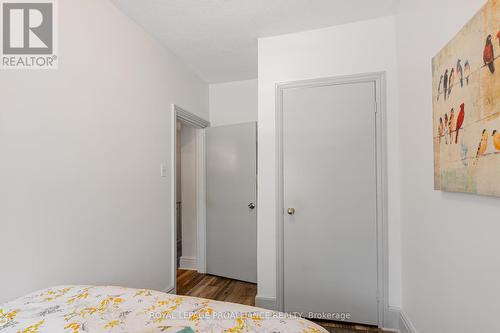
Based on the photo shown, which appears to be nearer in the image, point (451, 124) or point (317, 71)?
point (451, 124)

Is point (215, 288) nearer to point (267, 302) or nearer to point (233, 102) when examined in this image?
point (267, 302)

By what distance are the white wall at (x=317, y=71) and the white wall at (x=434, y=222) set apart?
94 millimetres

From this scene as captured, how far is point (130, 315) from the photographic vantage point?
93 cm

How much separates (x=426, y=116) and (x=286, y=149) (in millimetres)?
1066

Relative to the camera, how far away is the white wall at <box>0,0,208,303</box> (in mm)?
1209

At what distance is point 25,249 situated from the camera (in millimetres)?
1220

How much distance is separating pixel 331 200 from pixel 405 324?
3.35 ft

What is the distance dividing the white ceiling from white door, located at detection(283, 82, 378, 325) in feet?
1.81

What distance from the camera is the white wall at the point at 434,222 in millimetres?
934

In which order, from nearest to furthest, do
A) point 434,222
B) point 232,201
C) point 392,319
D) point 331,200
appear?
1. point 434,222
2. point 392,319
3. point 331,200
4. point 232,201

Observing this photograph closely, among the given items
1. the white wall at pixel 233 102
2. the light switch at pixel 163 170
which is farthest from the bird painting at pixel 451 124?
the white wall at pixel 233 102

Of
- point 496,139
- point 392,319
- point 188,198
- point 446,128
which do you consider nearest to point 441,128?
point 446,128

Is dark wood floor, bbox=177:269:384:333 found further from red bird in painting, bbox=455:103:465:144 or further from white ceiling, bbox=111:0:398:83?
white ceiling, bbox=111:0:398:83

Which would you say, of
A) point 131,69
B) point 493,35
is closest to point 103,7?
point 131,69
